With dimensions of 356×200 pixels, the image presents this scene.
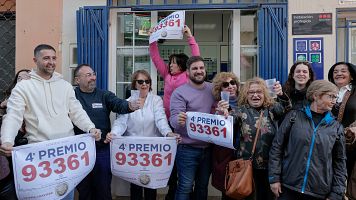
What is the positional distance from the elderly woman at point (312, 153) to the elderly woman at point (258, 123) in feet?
0.65

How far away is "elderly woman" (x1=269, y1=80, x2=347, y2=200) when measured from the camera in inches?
125

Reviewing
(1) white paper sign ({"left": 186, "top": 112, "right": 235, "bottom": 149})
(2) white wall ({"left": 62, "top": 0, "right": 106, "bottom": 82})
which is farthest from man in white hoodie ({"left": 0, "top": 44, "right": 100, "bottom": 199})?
(2) white wall ({"left": 62, "top": 0, "right": 106, "bottom": 82})

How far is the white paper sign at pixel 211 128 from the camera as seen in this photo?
3.70 m

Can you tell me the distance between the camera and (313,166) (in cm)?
317

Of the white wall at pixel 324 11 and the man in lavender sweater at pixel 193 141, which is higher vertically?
the white wall at pixel 324 11

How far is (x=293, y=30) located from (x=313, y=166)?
2.25 m

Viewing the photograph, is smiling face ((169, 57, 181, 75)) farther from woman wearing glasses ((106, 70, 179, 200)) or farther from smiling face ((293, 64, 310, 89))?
smiling face ((293, 64, 310, 89))

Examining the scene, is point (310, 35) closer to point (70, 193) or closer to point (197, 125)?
point (197, 125)

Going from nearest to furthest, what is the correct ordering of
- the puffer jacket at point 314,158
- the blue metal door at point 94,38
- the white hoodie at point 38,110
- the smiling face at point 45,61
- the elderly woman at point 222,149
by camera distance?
the puffer jacket at point 314,158
the white hoodie at point 38,110
the smiling face at point 45,61
the elderly woman at point 222,149
the blue metal door at point 94,38

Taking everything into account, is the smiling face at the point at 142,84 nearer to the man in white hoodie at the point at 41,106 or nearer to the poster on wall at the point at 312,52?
the man in white hoodie at the point at 41,106

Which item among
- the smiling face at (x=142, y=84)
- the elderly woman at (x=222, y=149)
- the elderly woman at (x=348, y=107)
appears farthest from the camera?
the smiling face at (x=142, y=84)

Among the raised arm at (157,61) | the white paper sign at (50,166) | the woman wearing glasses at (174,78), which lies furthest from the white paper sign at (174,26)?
the white paper sign at (50,166)

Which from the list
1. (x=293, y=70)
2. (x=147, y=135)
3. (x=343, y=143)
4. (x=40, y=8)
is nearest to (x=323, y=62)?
(x=293, y=70)

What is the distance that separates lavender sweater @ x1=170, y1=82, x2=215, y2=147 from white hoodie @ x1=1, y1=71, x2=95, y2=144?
3.43 feet
